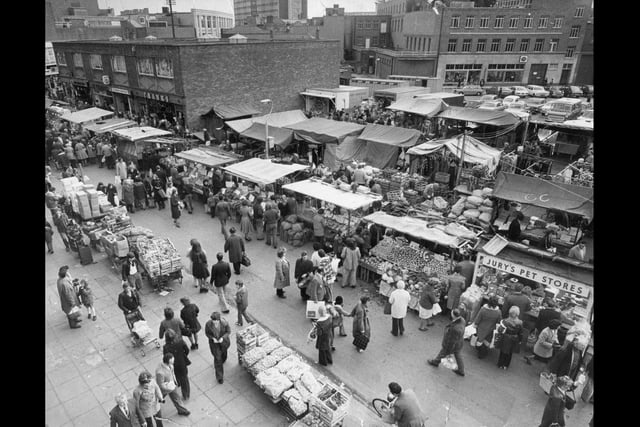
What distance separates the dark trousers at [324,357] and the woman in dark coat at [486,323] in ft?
10.4

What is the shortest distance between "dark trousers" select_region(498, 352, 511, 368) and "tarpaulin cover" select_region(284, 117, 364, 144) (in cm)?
1390

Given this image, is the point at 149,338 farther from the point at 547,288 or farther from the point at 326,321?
the point at 547,288

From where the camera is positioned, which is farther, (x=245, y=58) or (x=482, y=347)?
(x=245, y=58)

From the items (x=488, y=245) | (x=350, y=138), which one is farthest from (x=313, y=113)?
(x=488, y=245)

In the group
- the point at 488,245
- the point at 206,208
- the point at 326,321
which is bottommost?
the point at 206,208

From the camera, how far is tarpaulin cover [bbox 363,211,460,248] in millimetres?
10883

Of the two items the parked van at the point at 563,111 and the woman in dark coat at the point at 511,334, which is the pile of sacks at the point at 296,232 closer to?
the woman in dark coat at the point at 511,334

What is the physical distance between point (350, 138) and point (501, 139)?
9.16 metres

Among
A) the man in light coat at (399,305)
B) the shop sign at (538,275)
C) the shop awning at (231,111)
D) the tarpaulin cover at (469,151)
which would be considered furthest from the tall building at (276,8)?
the man in light coat at (399,305)

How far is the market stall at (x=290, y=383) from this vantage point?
694 cm

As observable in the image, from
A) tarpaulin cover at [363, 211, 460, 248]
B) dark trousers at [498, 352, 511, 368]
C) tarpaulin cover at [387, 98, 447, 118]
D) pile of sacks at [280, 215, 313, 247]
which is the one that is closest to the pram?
pile of sacks at [280, 215, 313, 247]

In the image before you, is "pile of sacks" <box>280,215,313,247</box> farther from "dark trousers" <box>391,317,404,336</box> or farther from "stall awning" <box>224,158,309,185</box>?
"dark trousers" <box>391,317,404,336</box>

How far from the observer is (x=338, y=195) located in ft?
43.9
